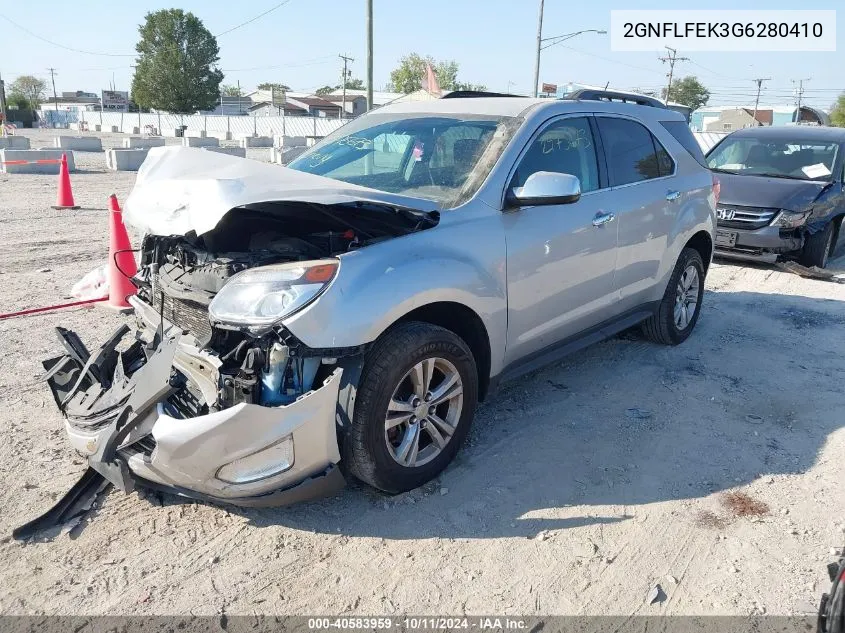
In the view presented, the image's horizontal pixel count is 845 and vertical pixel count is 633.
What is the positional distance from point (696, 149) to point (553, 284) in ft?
8.42

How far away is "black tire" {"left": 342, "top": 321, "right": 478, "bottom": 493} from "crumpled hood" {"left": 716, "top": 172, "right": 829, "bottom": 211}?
21.3 ft

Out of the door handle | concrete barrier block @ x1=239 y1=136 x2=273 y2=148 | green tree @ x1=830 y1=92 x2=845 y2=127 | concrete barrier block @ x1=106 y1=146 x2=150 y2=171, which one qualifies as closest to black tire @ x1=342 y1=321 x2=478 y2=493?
the door handle

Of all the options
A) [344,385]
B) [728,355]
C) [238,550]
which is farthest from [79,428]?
[728,355]

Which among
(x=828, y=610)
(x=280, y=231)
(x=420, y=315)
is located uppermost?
(x=280, y=231)

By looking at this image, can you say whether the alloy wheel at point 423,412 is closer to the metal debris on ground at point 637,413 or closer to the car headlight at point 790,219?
the metal debris on ground at point 637,413

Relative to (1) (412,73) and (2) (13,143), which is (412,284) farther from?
(1) (412,73)

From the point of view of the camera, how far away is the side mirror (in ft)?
11.3

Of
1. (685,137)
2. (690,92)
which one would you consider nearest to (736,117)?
(690,92)

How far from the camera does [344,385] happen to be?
9.36ft

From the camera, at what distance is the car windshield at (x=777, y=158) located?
351 inches

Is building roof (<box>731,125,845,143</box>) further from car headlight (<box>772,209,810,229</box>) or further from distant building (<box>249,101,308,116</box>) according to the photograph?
distant building (<box>249,101,308,116</box>)

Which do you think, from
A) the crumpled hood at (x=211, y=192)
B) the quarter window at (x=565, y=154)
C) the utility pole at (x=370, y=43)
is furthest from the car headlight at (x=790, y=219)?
the utility pole at (x=370, y=43)

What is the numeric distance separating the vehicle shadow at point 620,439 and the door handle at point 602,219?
1.18 metres

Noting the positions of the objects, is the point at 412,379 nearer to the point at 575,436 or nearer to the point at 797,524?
the point at 575,436
